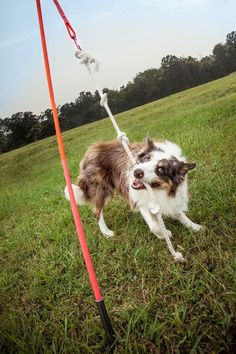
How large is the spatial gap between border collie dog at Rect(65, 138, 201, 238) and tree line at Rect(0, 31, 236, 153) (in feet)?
130

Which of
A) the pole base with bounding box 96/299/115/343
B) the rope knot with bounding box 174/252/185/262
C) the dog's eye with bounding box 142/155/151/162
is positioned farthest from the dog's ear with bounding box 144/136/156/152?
the pole base with bounding box 96/299/115/343

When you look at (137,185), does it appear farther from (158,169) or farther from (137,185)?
(158,169)

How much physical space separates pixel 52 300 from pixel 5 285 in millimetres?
1011

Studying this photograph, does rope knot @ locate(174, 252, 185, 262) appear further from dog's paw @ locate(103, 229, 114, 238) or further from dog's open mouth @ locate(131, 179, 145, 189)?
dog's paw @ locate(103, 229, 114, 238)

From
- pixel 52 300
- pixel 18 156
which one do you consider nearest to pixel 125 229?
pixel 52 300

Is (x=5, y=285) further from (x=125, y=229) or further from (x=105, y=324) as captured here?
(x=105, y=324)

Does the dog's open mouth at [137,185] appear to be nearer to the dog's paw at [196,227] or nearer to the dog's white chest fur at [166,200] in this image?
the dog's white chest fur at [166,200]

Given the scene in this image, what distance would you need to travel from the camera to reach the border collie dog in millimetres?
3609

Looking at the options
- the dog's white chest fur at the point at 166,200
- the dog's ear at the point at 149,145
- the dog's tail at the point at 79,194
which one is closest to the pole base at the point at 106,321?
the dog's white chest fur at the point at 166,200

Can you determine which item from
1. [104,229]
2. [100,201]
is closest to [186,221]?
[104,229]

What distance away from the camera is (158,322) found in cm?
259

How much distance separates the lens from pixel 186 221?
394 centimetres

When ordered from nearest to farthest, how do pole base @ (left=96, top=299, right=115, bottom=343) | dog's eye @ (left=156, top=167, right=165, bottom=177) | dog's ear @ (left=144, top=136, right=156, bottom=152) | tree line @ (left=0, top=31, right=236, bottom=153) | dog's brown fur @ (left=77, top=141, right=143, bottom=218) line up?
pole base @ (left=96, top=299, right=115, bottom=343)
dog's eye @ (left=156, top=167, right=165, bottom=177)
dog's ear @ (left=144, top=136, right=156, bottom=152)
dog's brown fur @ (left=77, top=141, right=143, bottom=218)
tree line @ (left=0, top=31, right=236, bottom=153)

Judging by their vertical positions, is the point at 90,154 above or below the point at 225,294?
above
